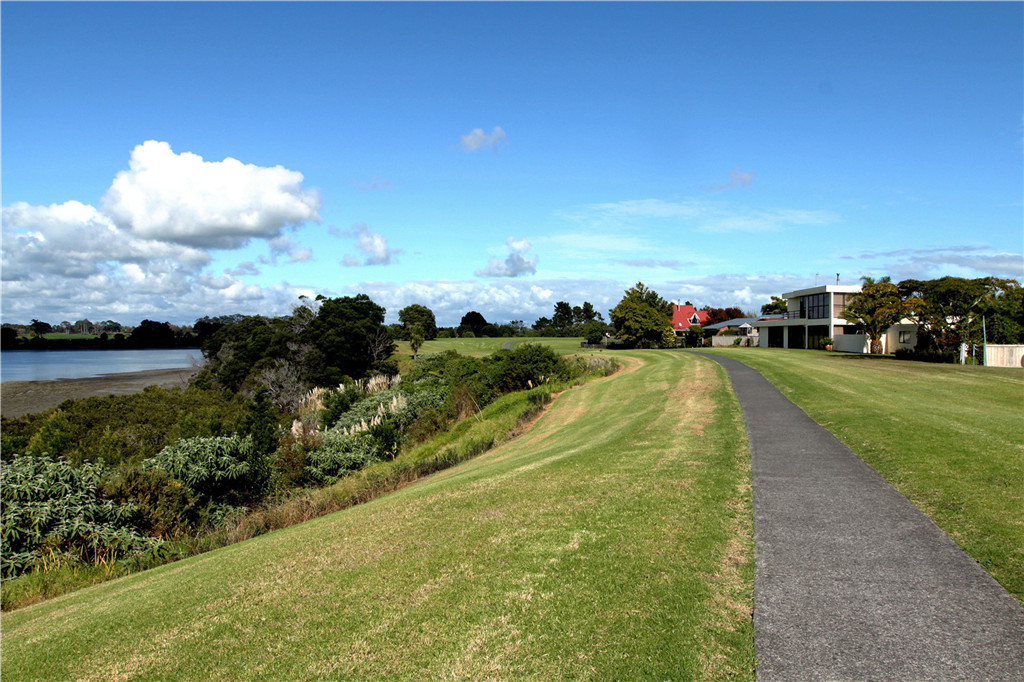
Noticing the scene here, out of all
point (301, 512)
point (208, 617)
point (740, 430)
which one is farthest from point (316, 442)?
point (208, 617)

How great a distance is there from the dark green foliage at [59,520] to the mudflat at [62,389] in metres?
28.4

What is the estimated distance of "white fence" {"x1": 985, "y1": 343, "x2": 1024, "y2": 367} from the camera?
1284 inches

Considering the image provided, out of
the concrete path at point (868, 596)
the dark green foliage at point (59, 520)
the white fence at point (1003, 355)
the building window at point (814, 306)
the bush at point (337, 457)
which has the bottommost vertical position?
the bush at point (337, 457)

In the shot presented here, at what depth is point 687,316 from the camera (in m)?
107

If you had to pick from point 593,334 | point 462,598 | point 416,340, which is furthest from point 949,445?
point 593,334

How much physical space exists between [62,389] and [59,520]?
41.1 m

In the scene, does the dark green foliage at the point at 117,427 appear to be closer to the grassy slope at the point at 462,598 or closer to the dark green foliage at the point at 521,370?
the grassy slope at the point at 462,598

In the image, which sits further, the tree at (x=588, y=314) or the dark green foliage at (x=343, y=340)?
the tree at (x=588, y=314)

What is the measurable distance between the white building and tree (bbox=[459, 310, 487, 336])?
243 ft

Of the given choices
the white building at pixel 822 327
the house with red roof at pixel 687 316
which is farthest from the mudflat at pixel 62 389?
the house with red roof at pixel 687 316

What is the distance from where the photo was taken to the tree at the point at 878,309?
39.7m

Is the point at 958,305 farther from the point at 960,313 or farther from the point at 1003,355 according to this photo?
the point at 1003,355

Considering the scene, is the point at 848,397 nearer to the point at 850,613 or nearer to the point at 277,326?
the point at 850,613

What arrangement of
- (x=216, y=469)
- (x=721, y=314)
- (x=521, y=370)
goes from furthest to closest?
(x=721, y=314)
(x=521, y=370)
(x=216, y=469)
